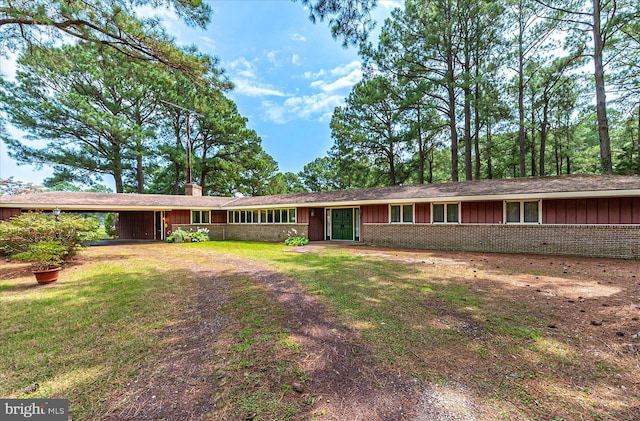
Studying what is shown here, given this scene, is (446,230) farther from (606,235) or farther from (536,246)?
(606,235)

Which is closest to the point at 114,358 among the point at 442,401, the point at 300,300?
the point at 300,300

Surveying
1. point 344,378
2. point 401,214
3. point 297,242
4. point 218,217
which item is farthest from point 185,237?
point 344,378

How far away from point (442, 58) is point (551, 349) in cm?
1898

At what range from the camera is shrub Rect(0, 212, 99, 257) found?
7215 millimetres

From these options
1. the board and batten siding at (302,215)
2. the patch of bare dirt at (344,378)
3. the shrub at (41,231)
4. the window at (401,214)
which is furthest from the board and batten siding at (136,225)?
the patch of bare dirt at (344,378)

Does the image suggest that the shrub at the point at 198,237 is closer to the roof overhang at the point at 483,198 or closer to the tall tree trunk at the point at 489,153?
the roof overhang at the point at 483,198

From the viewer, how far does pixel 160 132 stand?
82.3 ft

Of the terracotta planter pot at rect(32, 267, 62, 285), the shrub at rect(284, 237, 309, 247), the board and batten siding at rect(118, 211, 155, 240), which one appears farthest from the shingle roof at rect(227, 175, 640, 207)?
the board and batten siding at rect(118, 211, 155, 240)

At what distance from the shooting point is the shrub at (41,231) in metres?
7.21

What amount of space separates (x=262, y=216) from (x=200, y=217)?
4.54 metres

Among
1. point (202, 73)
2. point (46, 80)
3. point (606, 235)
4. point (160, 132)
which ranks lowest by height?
point (606, 235)

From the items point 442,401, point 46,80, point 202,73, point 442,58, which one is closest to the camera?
point 442,401

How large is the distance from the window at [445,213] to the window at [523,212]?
175cm

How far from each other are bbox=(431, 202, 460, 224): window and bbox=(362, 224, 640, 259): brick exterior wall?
0.28m
